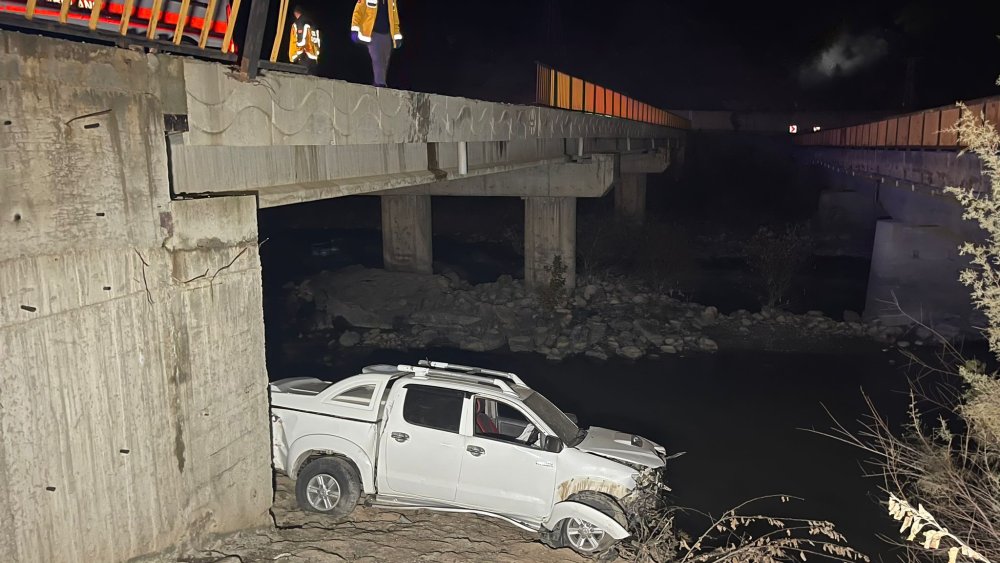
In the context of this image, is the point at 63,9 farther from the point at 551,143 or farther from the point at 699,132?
the point at 699,132

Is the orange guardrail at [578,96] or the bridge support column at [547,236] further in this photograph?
the bridge support column at [547,236]

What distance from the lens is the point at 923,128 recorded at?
1577 cm

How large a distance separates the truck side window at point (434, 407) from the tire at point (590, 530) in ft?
4.60

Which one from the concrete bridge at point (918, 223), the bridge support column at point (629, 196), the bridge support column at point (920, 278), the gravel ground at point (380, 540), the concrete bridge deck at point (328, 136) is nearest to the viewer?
the concrete bridge deck at point (328, 136)

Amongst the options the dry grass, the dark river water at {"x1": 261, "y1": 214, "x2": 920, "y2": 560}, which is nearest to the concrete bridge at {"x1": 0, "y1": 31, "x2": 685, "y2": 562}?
the dry grass

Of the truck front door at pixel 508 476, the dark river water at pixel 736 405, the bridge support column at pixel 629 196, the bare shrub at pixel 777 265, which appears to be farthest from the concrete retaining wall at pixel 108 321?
the bridge support column at pixel 629 196

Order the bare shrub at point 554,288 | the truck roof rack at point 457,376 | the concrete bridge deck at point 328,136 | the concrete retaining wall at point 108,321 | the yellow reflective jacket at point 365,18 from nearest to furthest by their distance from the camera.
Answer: the concrete retaining wall at point 108,321
the concrete bridge deck at point 328,136
the truck roof rack at point 457,376
the yellow reflective jacket at point 365,18
the bare shrub at point 554,288

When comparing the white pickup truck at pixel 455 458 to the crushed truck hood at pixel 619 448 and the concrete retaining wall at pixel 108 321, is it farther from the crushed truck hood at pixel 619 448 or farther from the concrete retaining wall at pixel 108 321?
the concrete retaining wall at pixel 108 321

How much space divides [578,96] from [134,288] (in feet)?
46.9

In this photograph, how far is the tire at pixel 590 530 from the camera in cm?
676

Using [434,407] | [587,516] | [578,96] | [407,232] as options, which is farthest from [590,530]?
[407,232]

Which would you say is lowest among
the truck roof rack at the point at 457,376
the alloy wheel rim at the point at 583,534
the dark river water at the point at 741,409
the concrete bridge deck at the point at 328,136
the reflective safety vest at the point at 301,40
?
the dark river water at the point at 741,409

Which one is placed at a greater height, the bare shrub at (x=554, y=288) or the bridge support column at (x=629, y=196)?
the bridge support column at (x=629, y=196)

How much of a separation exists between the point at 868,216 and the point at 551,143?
24846 mm
